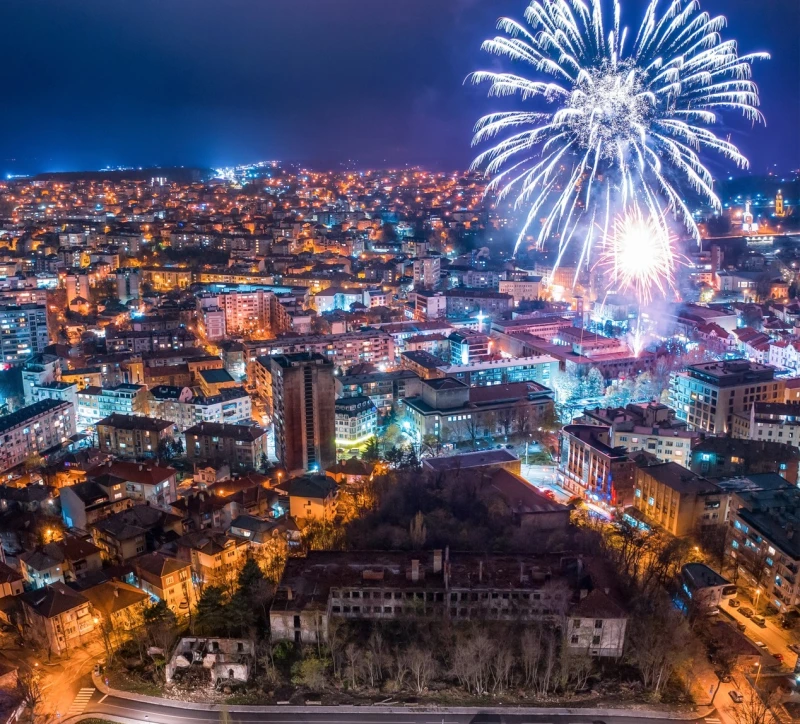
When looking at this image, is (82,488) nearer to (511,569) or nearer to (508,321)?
(511,569)

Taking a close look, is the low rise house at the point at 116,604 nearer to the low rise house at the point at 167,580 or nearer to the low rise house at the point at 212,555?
the low rise house at the point at 167,580

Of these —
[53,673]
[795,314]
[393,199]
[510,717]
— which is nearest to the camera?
[510,717]

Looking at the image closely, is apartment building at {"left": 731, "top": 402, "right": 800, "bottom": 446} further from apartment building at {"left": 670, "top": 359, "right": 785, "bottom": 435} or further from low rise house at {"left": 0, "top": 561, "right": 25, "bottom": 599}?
low rise house at {"left": 0, "top": 561, "right": 25, "bottom": 599}

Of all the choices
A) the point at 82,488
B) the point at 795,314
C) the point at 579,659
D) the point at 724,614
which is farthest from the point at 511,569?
the point at 795,314

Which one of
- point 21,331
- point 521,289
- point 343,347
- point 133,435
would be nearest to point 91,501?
point 133,435

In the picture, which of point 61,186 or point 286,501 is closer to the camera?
point 286,501

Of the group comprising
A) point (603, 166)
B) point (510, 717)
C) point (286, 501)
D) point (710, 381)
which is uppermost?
point (603, 166)

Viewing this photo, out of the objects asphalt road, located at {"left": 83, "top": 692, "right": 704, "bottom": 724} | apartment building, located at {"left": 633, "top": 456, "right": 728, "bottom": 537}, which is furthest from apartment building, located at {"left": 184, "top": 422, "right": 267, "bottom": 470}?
apartment building, located at {"left": 633, "top": 456, "right": 728, "bottom": 537}
